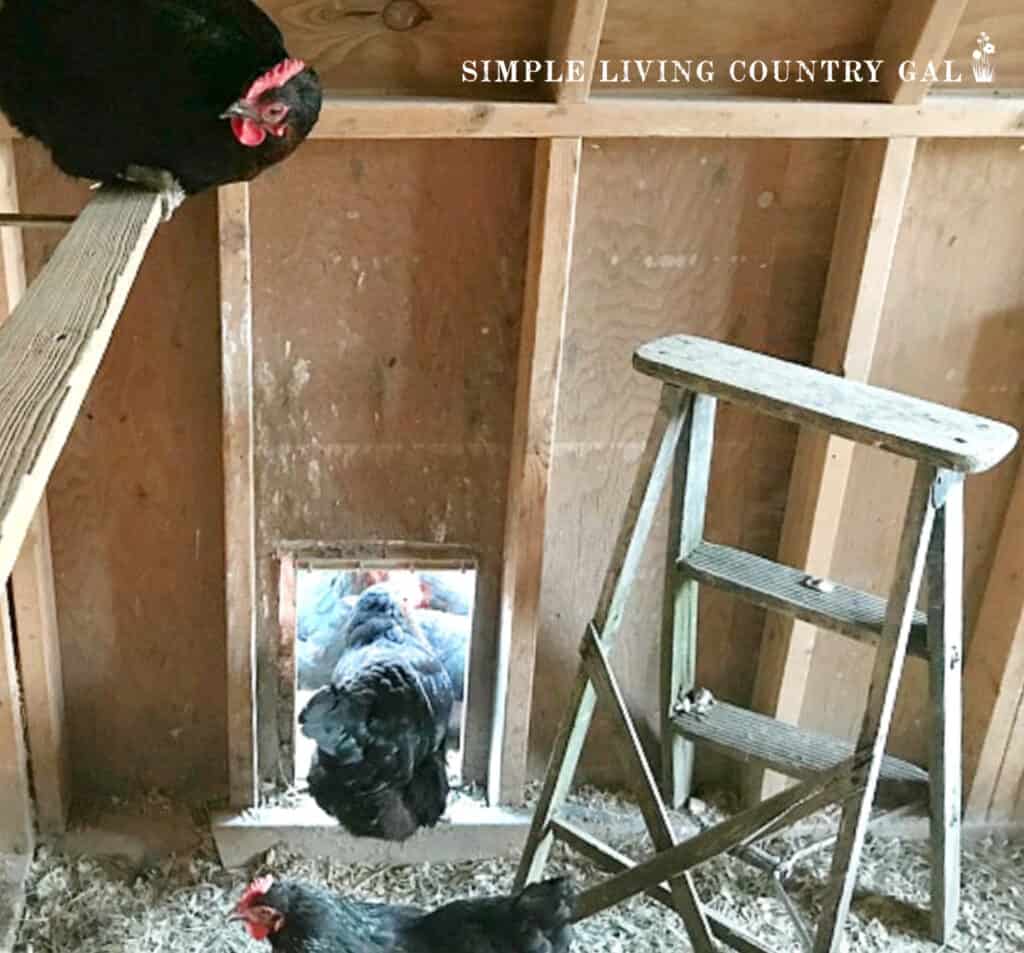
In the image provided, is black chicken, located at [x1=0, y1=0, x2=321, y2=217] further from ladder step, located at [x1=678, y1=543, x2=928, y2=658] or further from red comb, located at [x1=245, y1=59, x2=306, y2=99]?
ladder step, located at [x1=678, y1=543, x2=928, y2=658]

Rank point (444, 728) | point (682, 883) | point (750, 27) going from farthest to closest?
point (444, 728)
point (682, 883)
point (750, 27)

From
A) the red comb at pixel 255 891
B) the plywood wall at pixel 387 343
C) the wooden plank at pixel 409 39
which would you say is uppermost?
the wooden plank at pixel 409 39

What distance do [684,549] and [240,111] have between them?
108cm

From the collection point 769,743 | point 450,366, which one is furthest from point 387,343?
point 769,743

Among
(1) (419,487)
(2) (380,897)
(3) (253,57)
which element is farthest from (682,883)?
(3) (253,57)

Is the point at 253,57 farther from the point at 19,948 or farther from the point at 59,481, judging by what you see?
the point at 19,948

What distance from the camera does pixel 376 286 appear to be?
2.27m

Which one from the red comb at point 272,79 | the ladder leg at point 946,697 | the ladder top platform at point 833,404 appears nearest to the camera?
the red comb at point 272,79

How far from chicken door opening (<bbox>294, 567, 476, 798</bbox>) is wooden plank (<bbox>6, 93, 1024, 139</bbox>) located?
2.92 feet

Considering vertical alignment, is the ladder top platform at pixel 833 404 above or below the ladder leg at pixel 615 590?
above

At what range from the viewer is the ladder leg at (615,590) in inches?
84.4

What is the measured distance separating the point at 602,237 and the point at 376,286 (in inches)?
14.9

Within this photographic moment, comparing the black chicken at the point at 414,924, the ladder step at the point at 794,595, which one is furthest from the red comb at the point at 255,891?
the ladder step at the point at 794,595

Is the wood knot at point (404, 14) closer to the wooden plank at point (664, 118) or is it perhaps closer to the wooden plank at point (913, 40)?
the wooden plank at point (664, 118)
